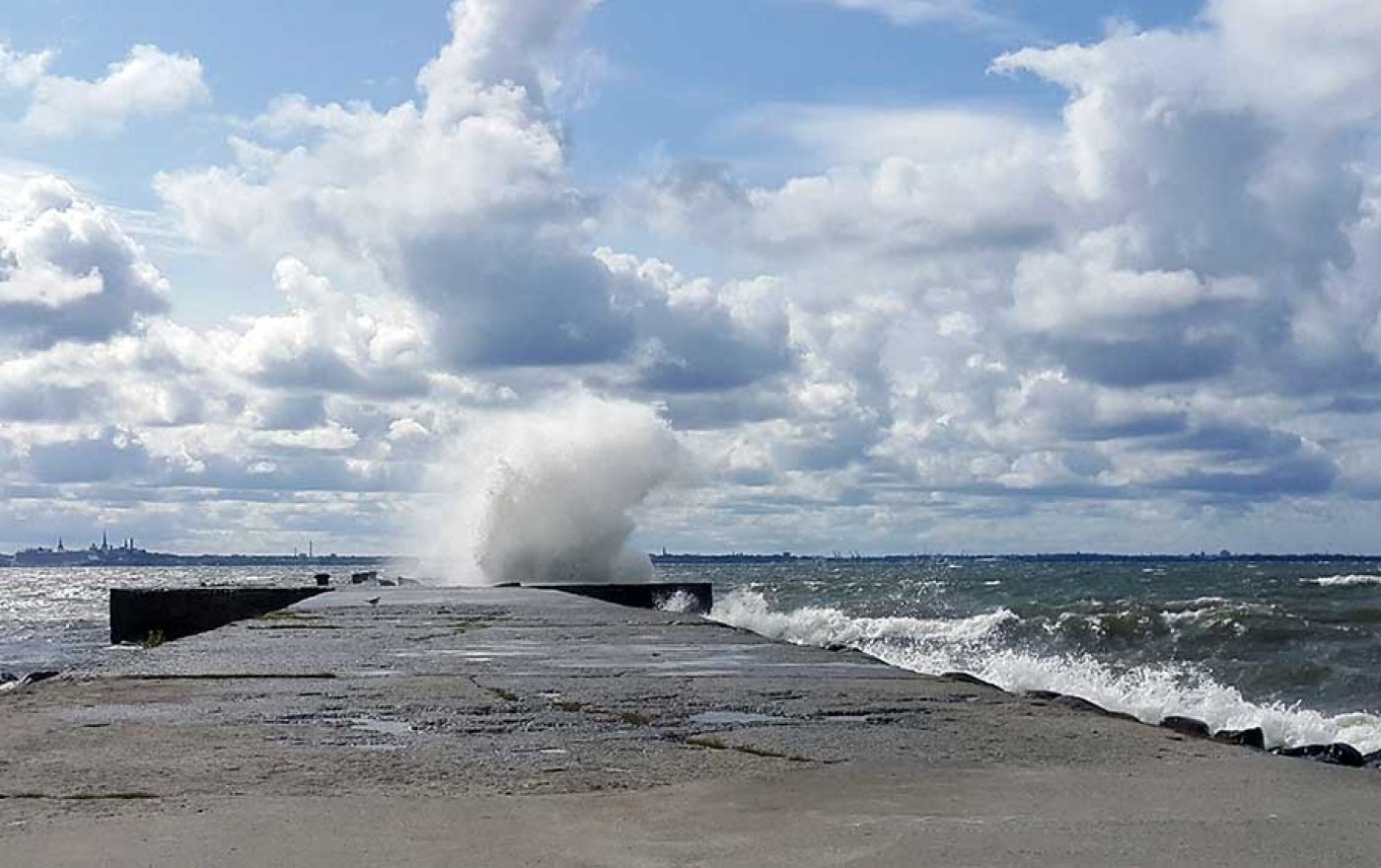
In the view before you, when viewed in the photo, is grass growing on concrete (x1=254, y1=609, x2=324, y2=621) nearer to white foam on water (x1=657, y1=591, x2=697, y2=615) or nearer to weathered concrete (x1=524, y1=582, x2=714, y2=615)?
weathered concrete (x1=524, y1=582, x2=714, y2=615)

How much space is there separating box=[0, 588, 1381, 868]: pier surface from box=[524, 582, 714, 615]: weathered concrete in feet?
48.7

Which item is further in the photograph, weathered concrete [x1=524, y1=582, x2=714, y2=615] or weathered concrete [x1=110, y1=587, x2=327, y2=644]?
weathered concrete [x1=524, y1=582, x2=714, y2=615]

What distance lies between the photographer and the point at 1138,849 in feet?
10.2

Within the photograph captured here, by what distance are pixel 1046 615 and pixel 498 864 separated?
3007 cm

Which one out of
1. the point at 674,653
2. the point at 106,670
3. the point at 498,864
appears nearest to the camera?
the point at 498,864

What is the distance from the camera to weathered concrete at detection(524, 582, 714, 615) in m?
21.9

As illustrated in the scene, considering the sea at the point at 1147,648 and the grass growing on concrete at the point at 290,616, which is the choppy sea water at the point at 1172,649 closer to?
the sea at the point at 1147,648

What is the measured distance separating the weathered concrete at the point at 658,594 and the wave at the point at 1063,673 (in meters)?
1.40

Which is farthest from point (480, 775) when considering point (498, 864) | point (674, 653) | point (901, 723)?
point (674, 653)

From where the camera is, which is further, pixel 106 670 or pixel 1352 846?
pixel 106 670

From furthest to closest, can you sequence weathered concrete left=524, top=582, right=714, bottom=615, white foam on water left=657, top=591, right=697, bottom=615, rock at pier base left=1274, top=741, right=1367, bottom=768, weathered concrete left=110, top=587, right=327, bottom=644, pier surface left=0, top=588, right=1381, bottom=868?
white foam on water left=657, top=591, right=697, bottom=615 < weathered concrete left=524, top=582, right=714, bottom=615 < weathered concrete left=110, top=587, right=327, bottom=644 < rock at pier base left=1274, top=741, right=1367, bottom=768 < pier surface left=0, top=588, right=1381, bottom=868

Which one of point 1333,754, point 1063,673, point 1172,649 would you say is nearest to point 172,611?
point 1063,673

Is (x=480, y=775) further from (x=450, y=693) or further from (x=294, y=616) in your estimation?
(x=294, y=616)

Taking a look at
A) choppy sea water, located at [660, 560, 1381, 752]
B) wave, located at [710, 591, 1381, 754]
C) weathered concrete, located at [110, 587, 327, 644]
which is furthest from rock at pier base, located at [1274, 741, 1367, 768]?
weathered concrete, located at [110, 587, 327, 644]
